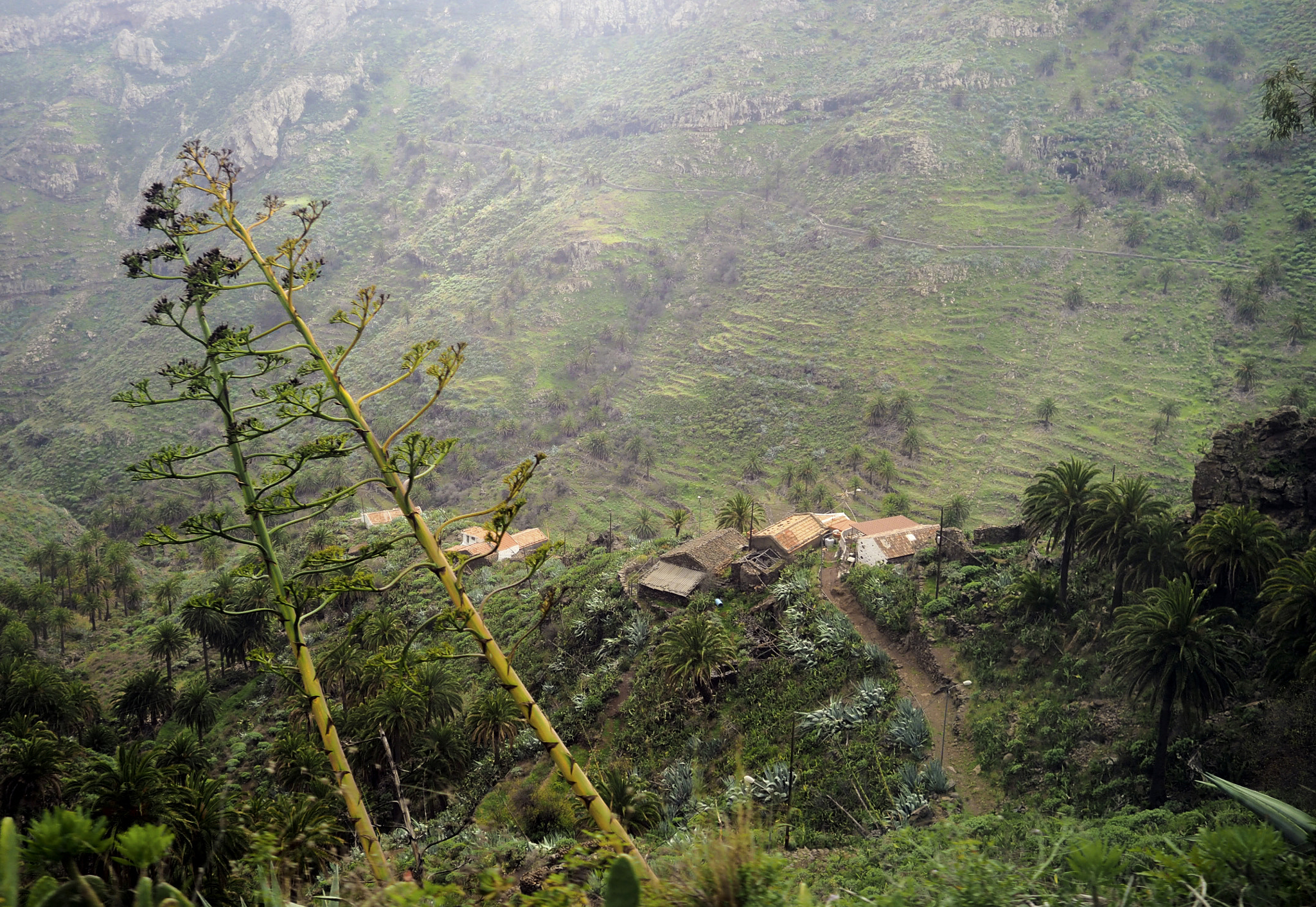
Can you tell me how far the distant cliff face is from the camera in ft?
69.7

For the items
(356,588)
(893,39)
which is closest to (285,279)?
(356,588)

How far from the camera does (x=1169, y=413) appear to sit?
6100 cm

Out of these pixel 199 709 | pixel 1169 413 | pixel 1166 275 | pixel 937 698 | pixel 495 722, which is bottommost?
pixel 1169 413

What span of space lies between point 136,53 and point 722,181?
17259cm

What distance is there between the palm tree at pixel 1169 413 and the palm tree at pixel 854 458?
2539cm

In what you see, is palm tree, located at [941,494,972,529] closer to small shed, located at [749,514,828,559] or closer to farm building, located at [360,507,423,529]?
small shed, located at [749,514,828,559]

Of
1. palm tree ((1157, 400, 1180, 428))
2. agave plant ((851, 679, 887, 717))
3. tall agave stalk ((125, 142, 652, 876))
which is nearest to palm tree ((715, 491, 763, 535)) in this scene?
agave plant ((851, 679, 887, 717))

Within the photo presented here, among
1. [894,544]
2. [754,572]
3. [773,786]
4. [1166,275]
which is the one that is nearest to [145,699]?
[754,572]

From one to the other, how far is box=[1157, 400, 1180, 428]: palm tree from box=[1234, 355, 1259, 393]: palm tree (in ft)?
18.2

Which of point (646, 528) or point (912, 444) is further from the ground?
point (912, 444)

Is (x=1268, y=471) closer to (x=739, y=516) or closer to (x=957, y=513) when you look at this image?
(x=739, y=516)

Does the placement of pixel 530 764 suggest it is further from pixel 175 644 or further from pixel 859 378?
pixel 859 378

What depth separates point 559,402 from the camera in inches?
3625

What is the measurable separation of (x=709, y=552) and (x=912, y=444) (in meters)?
44.3
